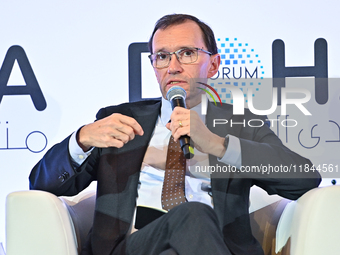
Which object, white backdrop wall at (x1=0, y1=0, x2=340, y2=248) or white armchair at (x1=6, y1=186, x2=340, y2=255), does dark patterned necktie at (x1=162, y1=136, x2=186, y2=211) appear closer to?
white armchair at (x1=6, y1=186, x2=340, y2=255)

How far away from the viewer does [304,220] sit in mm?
1393

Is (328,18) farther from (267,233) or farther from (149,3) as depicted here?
(267,233)

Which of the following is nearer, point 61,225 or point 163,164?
point 61,225

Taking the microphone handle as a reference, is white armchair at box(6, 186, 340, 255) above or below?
below

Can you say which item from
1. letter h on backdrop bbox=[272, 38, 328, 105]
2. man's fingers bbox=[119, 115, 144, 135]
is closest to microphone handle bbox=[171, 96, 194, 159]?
man's fingers bbox=[119, 115, 144, 135]

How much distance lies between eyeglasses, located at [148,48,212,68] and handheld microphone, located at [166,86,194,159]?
0.20 metres

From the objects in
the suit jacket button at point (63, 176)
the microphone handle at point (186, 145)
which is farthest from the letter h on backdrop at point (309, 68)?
the suit jacket button at point (63, 176)

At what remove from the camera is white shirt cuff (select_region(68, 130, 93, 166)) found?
1.60 meters

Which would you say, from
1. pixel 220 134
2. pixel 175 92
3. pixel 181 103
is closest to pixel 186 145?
pixel 181 103

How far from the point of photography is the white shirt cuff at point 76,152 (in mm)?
1598

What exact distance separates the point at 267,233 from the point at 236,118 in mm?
530

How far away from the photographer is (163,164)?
1.77m

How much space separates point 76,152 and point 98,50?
1.20 metres

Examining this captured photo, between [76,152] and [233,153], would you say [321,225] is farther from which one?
[76,152]
